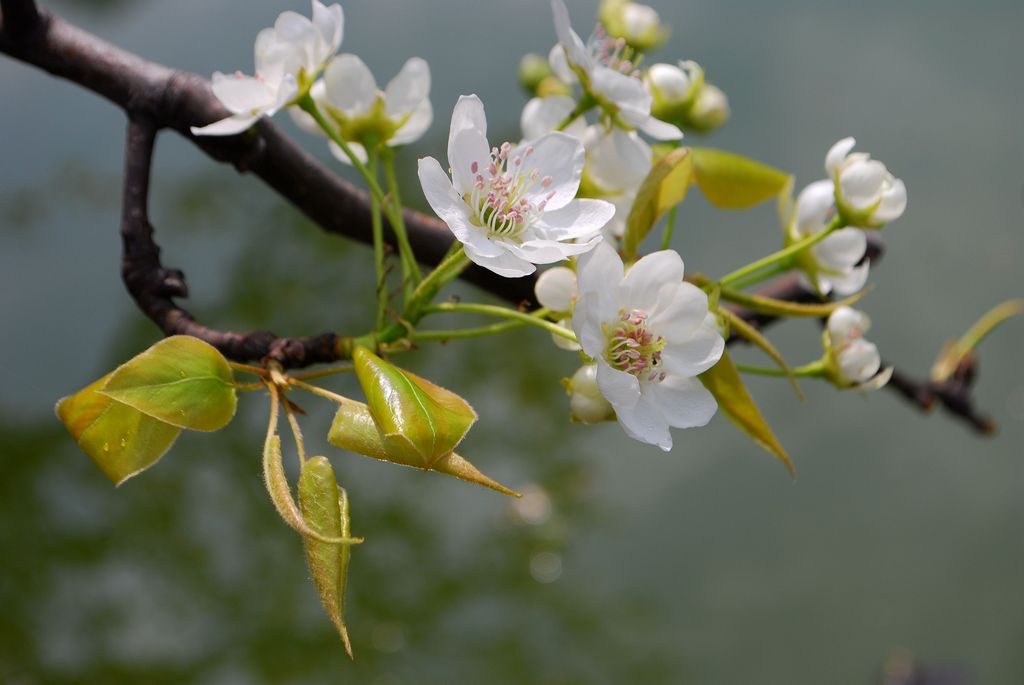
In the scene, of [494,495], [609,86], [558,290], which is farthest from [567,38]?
[494,495]

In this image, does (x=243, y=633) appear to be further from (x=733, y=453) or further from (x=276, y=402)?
(x=276, y=402)

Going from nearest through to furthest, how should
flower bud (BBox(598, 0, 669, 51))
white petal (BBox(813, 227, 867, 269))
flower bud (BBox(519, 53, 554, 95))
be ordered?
white petal (BBox(813, 227, 867, 269))
flower bud (BBox(598, 0, 669, 51))
flower bud (BBox(519, 53, 554, 95))

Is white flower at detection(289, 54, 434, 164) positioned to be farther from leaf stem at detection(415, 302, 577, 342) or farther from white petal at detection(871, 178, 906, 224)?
white petal at detection(871, 178, 906, 224)

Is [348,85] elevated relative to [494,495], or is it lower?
elevated

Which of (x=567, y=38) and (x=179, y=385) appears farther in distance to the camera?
(x=567, y=38)

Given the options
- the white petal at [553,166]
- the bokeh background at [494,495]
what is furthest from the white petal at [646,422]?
the bokeh background at [494,495]

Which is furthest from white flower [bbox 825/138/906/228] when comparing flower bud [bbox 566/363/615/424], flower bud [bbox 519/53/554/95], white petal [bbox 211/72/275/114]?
flower bud [bbox 519/53/554/95]

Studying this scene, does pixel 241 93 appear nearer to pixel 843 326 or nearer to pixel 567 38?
pixel 567 38
